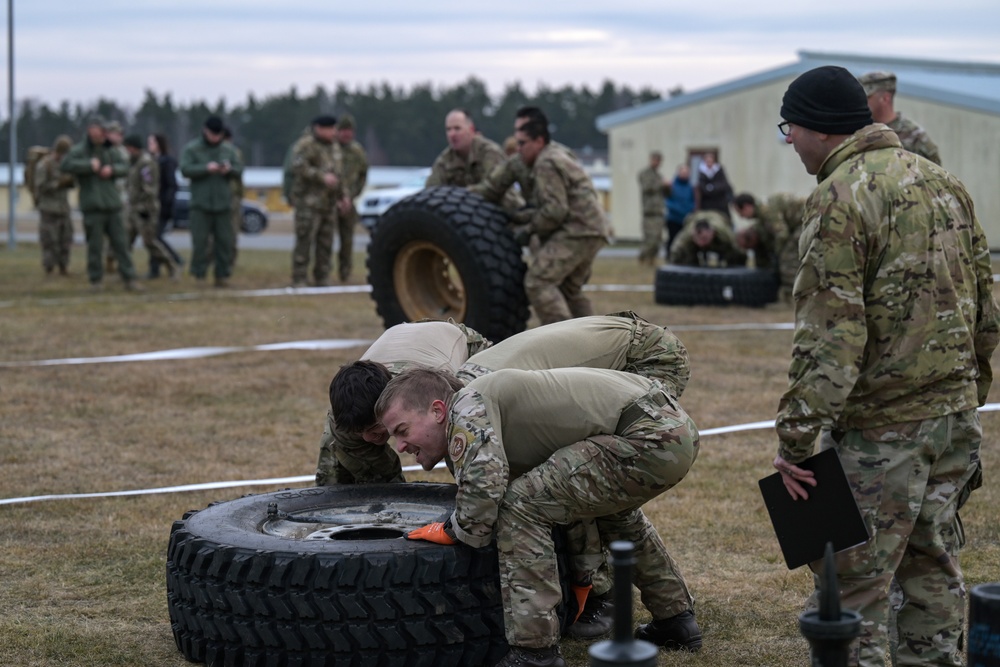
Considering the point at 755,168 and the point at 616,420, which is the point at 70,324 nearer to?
the point at 616,420

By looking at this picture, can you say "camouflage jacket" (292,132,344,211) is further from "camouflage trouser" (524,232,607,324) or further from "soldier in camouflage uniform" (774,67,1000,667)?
"soldier in camouflage uniform" (774,67,1000,667)

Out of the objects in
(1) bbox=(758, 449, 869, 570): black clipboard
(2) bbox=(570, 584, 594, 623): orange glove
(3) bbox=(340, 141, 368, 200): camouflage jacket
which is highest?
(3) bbox=(340, 141, 368, 200): camouflage jacket

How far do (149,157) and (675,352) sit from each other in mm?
13816

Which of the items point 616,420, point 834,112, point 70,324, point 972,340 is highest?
point 834,112

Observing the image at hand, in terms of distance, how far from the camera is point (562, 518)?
395 centimetres

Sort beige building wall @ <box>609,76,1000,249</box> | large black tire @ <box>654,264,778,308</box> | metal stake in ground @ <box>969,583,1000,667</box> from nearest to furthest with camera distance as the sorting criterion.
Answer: metal stake in ground @ <box>969,583,1000,667</box> < large black tire @ <box>654,264,778,308</box> < beige building wall @ <box>609,76,1000,249</box>

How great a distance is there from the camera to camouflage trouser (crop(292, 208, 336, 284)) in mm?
15594

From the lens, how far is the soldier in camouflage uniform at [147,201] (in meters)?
17.0

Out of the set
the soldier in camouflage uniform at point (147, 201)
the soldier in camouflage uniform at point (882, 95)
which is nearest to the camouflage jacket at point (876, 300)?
the soldier in camouflage uniform at point (882, 95)

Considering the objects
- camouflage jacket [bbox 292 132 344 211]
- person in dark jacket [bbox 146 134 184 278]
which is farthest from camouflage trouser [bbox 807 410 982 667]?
person in dark jacket [bbox 146 134 184 278]

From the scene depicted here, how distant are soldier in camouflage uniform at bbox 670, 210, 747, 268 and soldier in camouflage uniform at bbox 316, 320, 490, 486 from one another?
940 centimetres

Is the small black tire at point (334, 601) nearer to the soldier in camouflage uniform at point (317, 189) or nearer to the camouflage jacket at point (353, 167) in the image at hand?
the soldier in camouflage uniform at point (317, 189)

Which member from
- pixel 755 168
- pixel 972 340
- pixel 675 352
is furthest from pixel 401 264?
pixel 755 168

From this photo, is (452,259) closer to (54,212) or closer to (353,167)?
(353,167)
